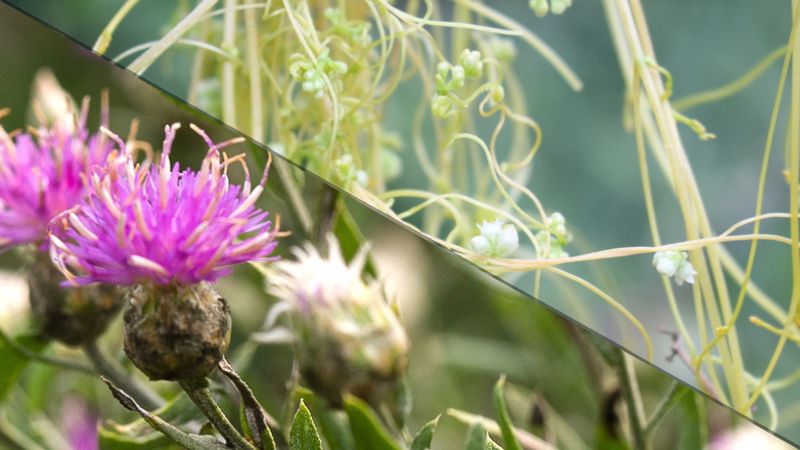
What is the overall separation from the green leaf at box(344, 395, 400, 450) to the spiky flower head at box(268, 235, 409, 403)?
16mm

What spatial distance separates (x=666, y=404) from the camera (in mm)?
568

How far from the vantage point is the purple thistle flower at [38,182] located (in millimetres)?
585

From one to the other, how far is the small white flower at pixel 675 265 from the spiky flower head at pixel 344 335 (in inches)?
5.4

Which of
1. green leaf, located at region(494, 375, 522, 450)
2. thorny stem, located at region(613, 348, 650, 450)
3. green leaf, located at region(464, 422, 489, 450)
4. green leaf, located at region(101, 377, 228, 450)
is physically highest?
thorny stem, located at region(613, 348, 650, 450)

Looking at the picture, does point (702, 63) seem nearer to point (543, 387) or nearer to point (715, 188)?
point (715, 188)

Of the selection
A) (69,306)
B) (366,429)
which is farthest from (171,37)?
(366,429)

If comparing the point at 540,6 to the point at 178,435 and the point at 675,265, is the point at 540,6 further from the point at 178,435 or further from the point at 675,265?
the point at 178,435

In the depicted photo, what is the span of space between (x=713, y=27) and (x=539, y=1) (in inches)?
3.6

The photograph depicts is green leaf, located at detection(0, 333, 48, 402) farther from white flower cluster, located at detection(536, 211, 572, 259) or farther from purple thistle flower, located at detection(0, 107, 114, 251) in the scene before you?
white flower cluster, located at detection(536, 211, 572, 259)

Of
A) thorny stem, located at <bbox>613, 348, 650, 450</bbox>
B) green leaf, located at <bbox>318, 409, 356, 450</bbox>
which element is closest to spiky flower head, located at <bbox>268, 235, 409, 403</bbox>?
green leaf, located at <bbox>318, 409, 356, 450</bbox>

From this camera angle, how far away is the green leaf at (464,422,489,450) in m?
0.50

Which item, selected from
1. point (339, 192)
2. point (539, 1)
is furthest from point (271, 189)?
point (539, 1)

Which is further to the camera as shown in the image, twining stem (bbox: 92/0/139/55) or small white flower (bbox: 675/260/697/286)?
twining stem (bbox: 92/0/139/55)

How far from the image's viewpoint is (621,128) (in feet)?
1.89
